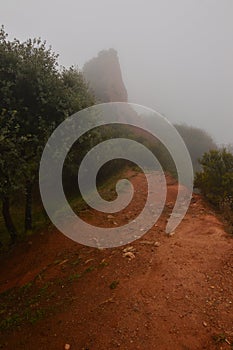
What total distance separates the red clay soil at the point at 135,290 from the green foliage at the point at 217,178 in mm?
1849

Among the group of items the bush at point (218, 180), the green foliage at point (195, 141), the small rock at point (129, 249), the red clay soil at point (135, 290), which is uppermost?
the green foliage at point (195, 141)

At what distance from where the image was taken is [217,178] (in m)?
13.0

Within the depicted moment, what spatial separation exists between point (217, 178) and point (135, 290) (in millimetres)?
7493

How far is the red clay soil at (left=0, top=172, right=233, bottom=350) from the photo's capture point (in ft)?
19.8

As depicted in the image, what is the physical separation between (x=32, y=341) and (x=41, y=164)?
6.47 metres

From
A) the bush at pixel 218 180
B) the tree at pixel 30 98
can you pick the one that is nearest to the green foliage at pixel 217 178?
the bush at pixel 218 180

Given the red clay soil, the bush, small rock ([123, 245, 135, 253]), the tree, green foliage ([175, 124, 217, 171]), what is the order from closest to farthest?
the red clay soil → small rock ([123, 245, 135, 253]) → the tree → the bush → green foliage ([175, 124, 217, 171])

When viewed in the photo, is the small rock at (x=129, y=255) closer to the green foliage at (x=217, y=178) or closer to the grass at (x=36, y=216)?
the grass at (x=36, y=216)

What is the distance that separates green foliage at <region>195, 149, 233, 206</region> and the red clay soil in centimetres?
185

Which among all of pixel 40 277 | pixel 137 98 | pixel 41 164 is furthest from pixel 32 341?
pixel 137 98

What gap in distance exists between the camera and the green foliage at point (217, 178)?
12.3m

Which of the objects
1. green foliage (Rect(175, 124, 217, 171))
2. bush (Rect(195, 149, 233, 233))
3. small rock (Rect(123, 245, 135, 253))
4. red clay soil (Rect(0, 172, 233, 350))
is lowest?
Result: red clay soil (Rect(0, 172, 233, 350))

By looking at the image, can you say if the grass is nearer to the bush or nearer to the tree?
the tree

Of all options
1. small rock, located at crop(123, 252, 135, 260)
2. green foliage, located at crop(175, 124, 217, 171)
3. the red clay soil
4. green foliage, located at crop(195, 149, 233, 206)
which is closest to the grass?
the red clay soil
